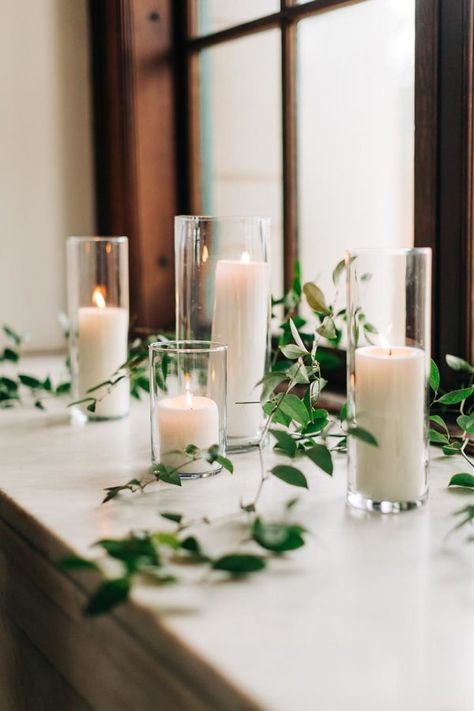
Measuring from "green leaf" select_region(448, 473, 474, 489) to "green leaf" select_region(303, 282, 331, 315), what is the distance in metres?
0.22

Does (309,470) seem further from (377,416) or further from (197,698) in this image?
(197,698)

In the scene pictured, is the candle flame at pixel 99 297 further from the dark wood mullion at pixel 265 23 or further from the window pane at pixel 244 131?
the dark wood mullion at pixel 265 23

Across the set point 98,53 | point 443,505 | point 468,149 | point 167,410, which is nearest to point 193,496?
point 167,410

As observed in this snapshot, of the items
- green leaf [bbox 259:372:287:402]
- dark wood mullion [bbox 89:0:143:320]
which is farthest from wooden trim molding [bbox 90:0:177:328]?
green leaf [bbox 259:372:287:402]

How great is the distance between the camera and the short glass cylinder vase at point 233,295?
0.98 meters

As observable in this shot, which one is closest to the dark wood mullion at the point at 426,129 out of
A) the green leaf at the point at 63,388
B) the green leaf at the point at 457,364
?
the green leaf at the point at 457,364

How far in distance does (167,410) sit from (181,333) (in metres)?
0.16

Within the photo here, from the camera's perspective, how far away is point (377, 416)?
0.75m

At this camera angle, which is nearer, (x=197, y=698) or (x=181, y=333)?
(x=197, y=698)

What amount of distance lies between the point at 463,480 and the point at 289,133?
2.47 ft

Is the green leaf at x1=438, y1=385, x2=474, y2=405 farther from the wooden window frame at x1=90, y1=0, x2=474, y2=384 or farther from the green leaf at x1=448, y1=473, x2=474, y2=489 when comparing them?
the wooden window frame at x1=90, y1=0, x2=474, y2=384

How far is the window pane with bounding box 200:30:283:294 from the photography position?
1.48 m

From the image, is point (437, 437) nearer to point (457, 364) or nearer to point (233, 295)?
point (457, 364)

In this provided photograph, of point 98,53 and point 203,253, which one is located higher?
point 98,53
